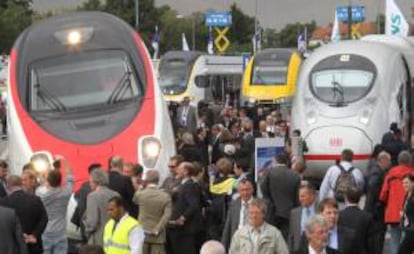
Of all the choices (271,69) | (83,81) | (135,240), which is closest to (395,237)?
(135,240)

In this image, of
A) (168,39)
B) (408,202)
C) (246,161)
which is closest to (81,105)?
(246,161)

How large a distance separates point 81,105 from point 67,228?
442 centimetres

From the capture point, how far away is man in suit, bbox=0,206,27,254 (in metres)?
10.5

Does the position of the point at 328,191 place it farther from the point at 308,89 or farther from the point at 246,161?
the point at 308,89

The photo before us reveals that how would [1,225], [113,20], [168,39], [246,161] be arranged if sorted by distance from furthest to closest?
[168,39], [113,20], [246,161], [1,225]

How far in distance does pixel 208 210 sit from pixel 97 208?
2.25 meters

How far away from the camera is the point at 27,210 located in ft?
38.0

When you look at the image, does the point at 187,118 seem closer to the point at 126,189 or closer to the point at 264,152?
the point at 264,152

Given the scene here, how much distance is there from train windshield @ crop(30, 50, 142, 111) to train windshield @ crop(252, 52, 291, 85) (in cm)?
2731

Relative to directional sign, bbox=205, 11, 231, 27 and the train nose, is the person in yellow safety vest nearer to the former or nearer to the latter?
the train nose

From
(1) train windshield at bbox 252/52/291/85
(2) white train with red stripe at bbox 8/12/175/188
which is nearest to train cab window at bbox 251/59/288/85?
(1) train windshield at bbox 252/52/291/85

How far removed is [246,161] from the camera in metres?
17.1

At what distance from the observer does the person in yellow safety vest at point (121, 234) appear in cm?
971

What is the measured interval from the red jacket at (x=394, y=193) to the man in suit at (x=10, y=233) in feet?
16.6
